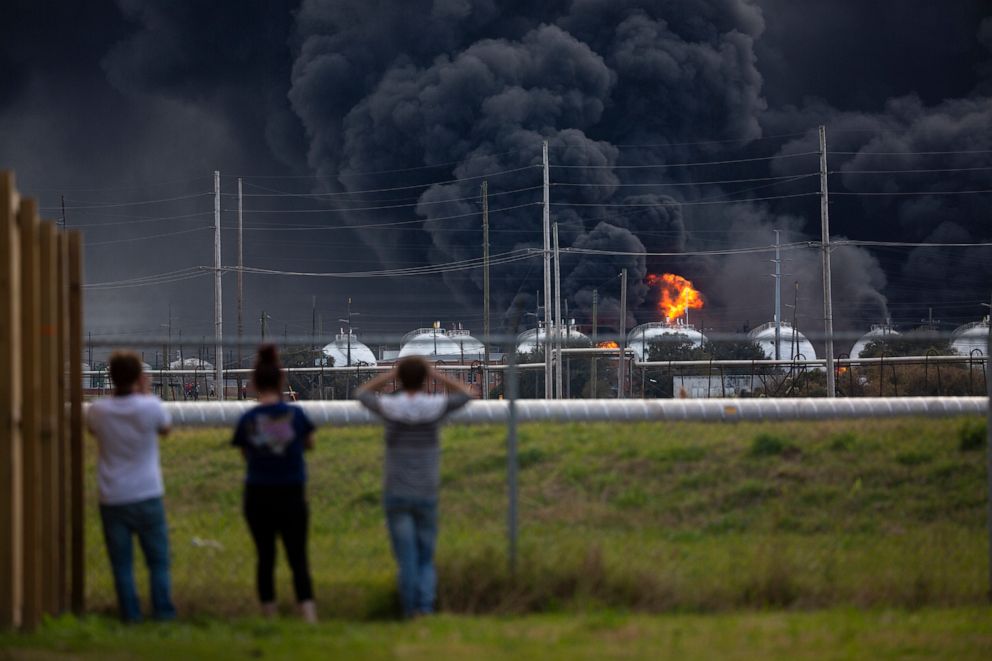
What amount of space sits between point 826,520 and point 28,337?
20.7ft

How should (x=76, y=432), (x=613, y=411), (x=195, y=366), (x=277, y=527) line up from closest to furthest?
(x=277, y=527)
(x=76, y=432)
(x=613, y=411)
(x=195, y=366)

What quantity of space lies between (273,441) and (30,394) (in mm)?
1424

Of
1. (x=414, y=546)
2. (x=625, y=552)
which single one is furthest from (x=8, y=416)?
(x=625, y=552)

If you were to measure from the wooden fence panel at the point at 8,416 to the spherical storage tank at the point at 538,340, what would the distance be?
3.07m

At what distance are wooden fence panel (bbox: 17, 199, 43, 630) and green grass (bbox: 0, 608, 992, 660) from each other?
0.44 metres

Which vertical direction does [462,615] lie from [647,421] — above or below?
below

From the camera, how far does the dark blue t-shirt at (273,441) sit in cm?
684

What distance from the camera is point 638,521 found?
8711 millimetres

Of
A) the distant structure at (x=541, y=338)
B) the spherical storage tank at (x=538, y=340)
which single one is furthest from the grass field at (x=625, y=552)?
the distant structure at (x=541, y=338)

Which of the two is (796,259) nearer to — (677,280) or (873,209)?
(873,209)

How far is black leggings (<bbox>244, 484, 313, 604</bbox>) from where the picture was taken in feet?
22.6

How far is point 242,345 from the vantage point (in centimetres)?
826

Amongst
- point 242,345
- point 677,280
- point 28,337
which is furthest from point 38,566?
point 677,280

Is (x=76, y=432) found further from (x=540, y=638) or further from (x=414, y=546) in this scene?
(x=540, y=638)
